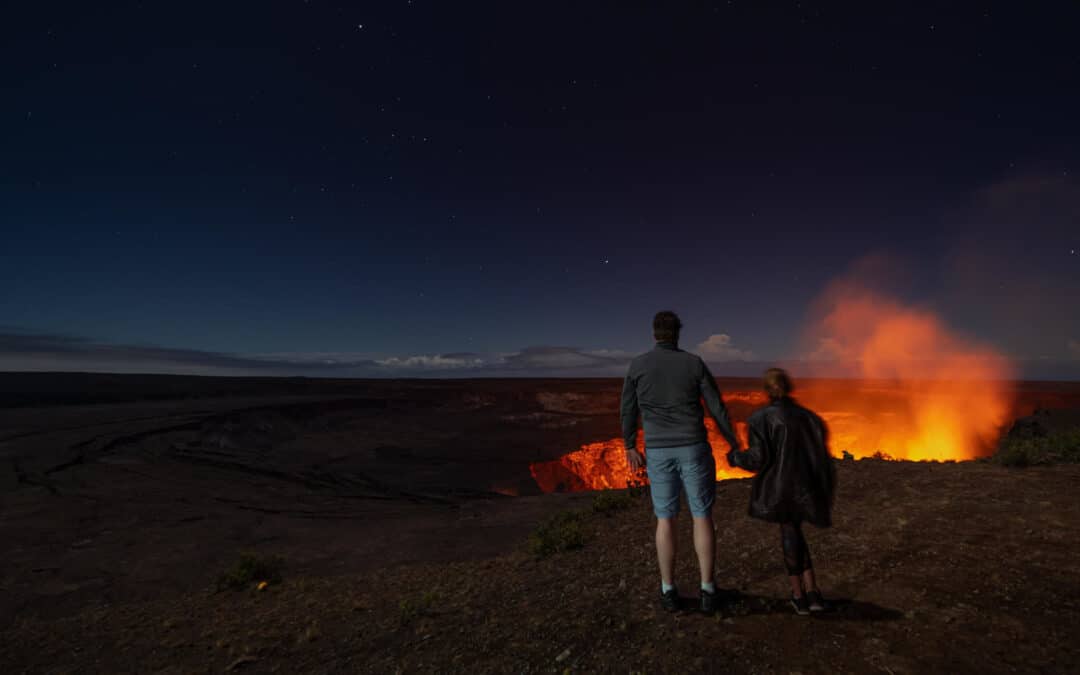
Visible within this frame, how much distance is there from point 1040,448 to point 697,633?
975cm

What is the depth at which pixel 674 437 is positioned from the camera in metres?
3.63

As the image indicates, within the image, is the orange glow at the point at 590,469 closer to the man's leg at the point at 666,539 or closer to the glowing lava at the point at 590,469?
the glowing lava at the point at 590,469

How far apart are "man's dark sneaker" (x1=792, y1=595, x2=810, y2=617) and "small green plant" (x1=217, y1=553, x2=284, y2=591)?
746 cm

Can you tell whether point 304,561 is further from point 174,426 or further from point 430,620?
point 174,426

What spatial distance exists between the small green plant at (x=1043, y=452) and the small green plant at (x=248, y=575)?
12.6m

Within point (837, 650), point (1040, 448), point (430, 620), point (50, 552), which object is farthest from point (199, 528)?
point (1040, 448)

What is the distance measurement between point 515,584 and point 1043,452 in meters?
10.1

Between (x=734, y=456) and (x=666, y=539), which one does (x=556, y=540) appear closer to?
(x=666, y=539)

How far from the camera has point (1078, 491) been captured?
634cm

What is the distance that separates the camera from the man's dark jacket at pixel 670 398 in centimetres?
362

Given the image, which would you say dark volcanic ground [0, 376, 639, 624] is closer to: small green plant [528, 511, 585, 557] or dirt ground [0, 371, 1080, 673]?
dirt ground [0, 371, 1080, 673]

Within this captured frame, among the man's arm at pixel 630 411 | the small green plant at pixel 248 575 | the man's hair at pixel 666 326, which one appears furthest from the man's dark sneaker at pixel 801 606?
the small green plant at pixel 248 575

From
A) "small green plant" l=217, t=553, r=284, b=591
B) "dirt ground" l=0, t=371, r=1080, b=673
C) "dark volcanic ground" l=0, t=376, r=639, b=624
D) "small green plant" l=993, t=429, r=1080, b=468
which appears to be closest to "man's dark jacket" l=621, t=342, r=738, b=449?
"dirt ground" l=0, t=371, r=1080, b=673

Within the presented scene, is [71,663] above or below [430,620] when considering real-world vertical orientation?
below
